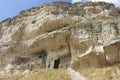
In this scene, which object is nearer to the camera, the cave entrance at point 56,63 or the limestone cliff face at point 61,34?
the limestone cliff face at point 61,34

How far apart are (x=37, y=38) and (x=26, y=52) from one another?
8.40 feet

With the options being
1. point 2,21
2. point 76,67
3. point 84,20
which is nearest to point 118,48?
point 76,67

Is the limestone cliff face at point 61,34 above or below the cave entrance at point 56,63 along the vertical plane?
above

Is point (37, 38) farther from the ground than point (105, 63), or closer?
farther from the ground

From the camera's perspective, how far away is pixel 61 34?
1136 inches

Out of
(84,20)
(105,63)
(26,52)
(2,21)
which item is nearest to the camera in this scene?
(105,63)

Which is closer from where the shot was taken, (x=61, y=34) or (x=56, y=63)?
(x=61, y=34)

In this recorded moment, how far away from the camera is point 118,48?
1894 cm

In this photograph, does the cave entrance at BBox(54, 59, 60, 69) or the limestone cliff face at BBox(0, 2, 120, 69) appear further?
the cave entrance at BBox(54, 59, 60, 69)

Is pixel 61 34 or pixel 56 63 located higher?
pixel 61 34

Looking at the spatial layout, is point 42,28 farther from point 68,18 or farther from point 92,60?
point 92,60

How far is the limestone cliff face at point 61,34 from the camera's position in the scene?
82.3 ft

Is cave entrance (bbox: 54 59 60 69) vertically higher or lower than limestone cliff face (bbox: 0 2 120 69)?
lower

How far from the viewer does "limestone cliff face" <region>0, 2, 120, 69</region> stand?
2507 cm
